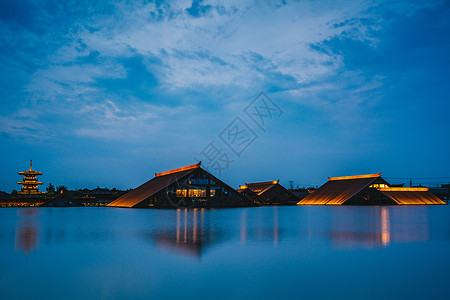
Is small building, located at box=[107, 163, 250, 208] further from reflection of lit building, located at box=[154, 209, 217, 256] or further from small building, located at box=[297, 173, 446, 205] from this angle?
reflection of lit building, located at box=[154, 209, 217, 256]

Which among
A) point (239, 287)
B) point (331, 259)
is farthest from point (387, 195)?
point (239, 287)

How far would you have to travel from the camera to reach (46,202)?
239 feet

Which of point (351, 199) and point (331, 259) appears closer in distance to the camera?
point (331, 259)


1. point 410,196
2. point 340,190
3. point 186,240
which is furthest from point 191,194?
point 410,196

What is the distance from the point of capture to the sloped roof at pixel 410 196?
7000cm

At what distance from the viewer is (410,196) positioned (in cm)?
7275

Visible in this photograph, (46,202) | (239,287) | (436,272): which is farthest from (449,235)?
(46,202)

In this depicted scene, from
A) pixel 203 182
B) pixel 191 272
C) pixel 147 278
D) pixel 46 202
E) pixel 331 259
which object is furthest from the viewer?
pixel 46 202

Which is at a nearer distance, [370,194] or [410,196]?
[370,194]

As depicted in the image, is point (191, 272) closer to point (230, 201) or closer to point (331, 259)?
point (331, 259)

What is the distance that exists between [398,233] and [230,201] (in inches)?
1507

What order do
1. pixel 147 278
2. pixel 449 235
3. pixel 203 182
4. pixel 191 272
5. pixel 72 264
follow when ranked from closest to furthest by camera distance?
1. pixel 147 278
2. pixel 191 272
3. pixel 72 264
4. pixel 449 235
5. pixel 203 182

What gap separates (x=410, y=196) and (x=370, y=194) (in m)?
10.2

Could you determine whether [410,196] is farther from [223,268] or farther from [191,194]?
[223,268]
